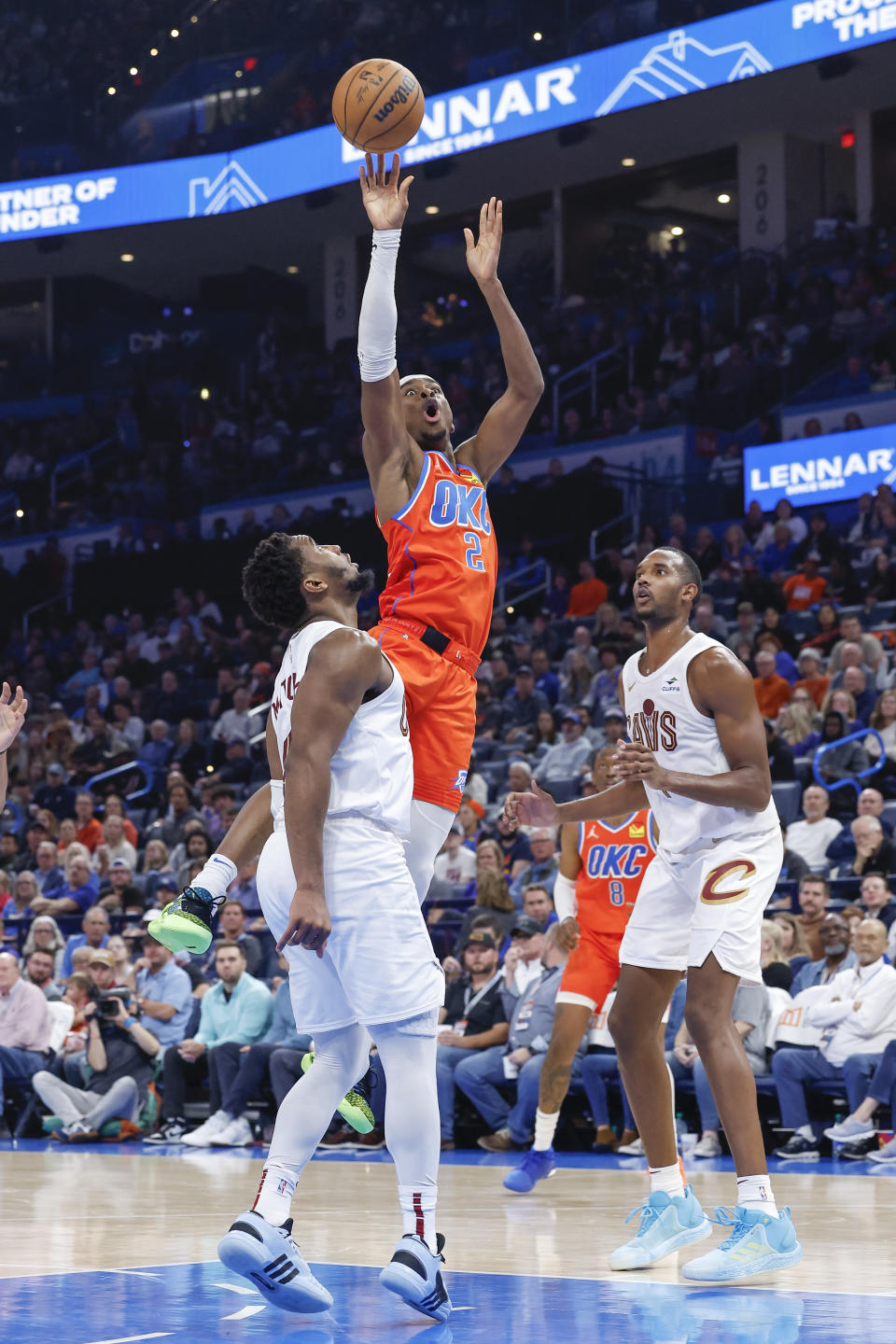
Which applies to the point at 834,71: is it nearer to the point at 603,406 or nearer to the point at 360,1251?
the point at 603,406

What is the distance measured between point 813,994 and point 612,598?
8.51 metres

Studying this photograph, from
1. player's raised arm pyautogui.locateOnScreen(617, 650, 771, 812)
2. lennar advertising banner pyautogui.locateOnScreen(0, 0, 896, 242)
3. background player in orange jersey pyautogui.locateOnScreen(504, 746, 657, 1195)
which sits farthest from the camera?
lennar advertising banner pyautogui.locateOnScreen(0, 0, 896, 242)

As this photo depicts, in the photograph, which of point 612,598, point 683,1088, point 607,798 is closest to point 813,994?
point 683,1088

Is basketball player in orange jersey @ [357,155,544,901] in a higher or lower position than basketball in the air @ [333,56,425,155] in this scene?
lower

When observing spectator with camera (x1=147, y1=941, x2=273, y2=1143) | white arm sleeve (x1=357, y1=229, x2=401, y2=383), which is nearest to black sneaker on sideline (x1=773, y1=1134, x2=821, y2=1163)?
spectator with camera (x1=147, y1=941, x2=273, y2=1143)

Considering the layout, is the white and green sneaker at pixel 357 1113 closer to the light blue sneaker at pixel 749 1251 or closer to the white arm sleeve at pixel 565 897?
the light blue sneaker at pixel 749 1251

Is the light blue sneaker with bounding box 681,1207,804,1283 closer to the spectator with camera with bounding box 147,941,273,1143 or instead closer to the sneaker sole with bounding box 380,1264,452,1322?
the sneaker sole with bounding box 380,1264,452,1322

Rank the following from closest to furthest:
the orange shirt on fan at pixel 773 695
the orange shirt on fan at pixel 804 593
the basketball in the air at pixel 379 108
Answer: the basketball in the air at pixel 379 108 < the orange shirt on fan at pixel 773 695 < the orange shirt on fan at pixel 804 593

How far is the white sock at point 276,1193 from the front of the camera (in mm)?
4211

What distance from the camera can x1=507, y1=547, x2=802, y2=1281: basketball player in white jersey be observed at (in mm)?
4938

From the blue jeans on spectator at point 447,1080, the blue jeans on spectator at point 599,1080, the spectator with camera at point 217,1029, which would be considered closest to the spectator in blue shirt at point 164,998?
the spectator with camera at point 217,1029

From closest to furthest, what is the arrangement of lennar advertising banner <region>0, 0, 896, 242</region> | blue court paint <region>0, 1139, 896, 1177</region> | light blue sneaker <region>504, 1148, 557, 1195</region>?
light blue sneaker <region>504, 1148, 557, 1195</region>
blue court paint <region>0, 1139, 896, 1177</region>
lennar advertising banner <region>0, 0, 896, 242</region>

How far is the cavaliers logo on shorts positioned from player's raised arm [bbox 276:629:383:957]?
142cm

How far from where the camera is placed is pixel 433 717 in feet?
16.4
